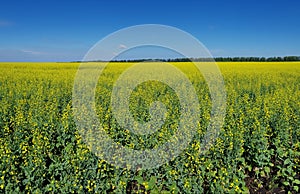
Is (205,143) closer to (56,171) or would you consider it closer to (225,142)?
(225,142)

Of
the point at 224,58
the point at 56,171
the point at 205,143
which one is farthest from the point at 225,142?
the point at 224,58

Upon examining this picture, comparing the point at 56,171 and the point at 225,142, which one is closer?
the point at 56,171

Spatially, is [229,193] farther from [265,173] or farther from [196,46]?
[196,46]

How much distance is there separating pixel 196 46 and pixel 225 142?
7.32 feet

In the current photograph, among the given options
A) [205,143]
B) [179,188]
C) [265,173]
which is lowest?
[265,173]

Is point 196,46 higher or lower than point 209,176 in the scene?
higher

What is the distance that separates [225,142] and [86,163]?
2.84m

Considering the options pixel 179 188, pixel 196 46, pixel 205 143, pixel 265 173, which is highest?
pixel 196 46

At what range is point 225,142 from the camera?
18.8ft

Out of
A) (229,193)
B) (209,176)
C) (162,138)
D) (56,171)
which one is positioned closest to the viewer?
(229,193)

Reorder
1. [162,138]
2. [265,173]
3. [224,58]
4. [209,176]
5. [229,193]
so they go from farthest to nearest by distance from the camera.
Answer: [224,58] → [265,173] → [162,138] → [209,176] → [229,193]

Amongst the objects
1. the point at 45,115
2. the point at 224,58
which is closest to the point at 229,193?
the point at 45,115

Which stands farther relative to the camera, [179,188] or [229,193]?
[179,188]

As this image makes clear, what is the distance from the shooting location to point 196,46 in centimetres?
633
